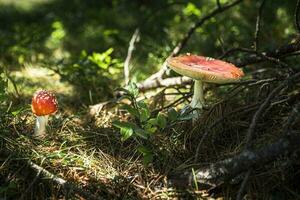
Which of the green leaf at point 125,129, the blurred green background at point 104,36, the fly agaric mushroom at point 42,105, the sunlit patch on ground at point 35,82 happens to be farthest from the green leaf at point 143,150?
the sunlit patch on ground at point 35,82

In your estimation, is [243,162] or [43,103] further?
[43,103]

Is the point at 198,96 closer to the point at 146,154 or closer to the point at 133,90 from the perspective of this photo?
the point at 133,90

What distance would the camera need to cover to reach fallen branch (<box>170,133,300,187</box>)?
7.45 ft

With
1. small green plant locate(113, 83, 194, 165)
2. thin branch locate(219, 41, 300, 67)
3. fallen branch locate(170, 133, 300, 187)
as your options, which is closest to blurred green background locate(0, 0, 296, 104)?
thin branch locate(219, 41, 300, 67)

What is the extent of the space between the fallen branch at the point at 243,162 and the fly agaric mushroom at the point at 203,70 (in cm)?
62

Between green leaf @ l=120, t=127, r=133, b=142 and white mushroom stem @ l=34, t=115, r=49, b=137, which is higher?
green leaf @ l=120, t=127, r=133, b=142

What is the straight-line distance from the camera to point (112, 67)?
14.3ft

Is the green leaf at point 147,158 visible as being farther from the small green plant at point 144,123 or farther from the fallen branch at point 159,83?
the fallen branch at point 159,83

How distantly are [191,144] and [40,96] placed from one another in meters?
1.10

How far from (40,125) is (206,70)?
124cm

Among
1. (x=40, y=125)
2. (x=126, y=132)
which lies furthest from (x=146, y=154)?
(x=40, y=125)

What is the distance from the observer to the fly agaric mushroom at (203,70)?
2719 millimetres

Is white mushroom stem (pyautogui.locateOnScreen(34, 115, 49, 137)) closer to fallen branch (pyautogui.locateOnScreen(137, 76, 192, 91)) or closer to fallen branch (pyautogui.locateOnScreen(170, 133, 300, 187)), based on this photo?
fallen branch (pyautogui.locateOnScreen(170, 133, 300, 187))

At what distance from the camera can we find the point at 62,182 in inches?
94.4
